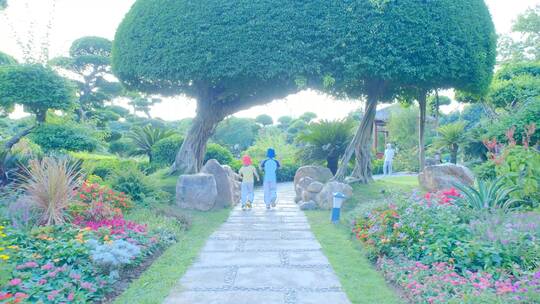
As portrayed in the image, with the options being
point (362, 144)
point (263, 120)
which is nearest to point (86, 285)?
point (362, 144)

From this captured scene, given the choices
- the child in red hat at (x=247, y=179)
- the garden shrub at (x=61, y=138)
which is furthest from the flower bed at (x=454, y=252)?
the garden shrub at (x=61, y=138)

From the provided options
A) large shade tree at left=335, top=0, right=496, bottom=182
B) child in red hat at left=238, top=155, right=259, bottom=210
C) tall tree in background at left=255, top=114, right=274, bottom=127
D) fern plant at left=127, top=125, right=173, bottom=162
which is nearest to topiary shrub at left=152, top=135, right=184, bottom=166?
fern plant at left=127, top=125, right=173, bottom=162

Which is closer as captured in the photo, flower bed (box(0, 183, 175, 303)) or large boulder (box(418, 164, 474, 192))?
flower bed (box(0, 183, 175, 303))

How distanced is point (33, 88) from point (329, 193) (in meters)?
7.07

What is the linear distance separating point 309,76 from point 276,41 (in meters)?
1.19

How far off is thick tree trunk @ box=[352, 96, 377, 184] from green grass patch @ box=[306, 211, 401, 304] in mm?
4486

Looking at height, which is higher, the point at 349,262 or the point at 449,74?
the point at 449,74

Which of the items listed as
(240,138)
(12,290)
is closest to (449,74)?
(12,290)

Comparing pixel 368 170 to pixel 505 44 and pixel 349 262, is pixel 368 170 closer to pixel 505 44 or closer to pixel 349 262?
pixel 349 262

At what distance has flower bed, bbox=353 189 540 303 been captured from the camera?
12.4 ft

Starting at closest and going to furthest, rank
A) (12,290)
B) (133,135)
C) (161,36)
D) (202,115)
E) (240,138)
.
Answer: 1. (12,290)
2. (161,36)
3. (202,115)
4. (133,135)
5. (240,138)

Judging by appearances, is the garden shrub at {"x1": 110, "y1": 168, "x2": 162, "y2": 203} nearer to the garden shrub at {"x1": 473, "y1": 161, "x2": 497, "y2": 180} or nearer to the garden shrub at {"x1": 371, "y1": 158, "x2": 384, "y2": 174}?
the garden shrub at {"x1": 473, "y1": 161, "x2": 497, "y2": 180}

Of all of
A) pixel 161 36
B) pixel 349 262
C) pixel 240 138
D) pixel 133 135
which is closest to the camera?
pixel 349 262

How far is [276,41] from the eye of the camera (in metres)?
9.61
